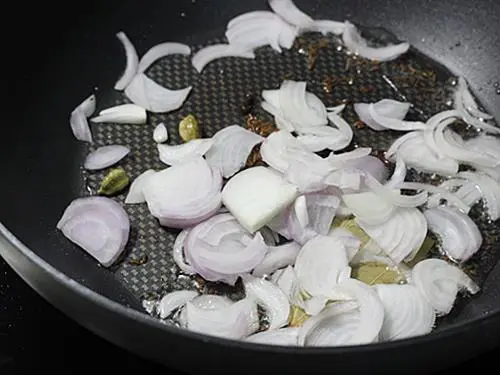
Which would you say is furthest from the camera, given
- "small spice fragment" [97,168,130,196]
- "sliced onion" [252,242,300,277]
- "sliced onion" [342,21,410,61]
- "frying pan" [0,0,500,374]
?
"sliced onion" [342,21,410,61]

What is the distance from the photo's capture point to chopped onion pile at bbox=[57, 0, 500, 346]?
107cm

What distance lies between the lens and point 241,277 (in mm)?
1120

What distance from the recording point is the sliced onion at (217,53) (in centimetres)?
143

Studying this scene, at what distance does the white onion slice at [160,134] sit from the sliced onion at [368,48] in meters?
0.36

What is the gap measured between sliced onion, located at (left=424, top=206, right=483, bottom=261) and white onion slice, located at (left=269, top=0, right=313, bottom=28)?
0.43 m

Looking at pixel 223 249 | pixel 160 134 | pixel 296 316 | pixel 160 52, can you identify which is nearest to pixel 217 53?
pixel 160 52

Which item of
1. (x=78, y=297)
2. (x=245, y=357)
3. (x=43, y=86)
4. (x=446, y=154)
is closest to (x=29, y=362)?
(x=78, y=297)

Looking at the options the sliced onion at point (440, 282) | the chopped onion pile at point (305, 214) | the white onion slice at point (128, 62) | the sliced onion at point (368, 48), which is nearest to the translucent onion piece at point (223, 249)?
the chopped onion pile at point (305, 214)

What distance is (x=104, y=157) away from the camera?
1279 millimetres

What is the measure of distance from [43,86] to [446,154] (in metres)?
0.63

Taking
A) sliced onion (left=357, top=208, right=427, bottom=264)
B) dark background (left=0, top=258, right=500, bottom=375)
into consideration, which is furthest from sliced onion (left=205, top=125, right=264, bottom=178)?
dark background (left=0, top=258, right=500, bottom=375)

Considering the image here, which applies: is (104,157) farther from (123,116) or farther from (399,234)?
(399,234)

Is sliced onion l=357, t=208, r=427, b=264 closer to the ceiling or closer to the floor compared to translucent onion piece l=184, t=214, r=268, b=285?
closer to the ceiling

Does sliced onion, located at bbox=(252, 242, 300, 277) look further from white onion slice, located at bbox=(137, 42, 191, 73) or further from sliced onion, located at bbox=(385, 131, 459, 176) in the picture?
white onion slice, located at bbox=(137, 42, 191, 73)
